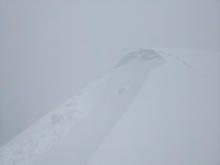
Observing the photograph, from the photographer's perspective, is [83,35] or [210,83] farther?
[83,35]

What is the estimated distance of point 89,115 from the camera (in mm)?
3285

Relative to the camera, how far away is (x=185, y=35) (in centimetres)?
1055

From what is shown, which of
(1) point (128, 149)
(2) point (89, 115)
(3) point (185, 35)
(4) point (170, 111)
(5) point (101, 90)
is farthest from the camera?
(3) point (185, 35)

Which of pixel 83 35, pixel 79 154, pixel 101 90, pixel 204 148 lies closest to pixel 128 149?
pixel 79 154

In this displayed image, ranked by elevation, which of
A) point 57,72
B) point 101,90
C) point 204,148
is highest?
point 57,72

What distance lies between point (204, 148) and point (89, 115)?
51.0 inches

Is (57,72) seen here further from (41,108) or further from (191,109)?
(191,109)

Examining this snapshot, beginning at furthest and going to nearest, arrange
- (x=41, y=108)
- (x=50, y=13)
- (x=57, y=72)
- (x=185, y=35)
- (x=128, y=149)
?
(x=50, y=13)
(x=57, y=72)
(x=185, y=35)
(x=41, y=108)
(x=128, y=149)

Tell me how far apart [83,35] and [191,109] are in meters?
9.86

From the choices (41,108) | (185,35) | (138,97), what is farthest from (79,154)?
(185,35)

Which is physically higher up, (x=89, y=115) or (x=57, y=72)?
(x=57, y=72)

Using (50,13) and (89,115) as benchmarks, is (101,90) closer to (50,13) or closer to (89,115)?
(89,115)

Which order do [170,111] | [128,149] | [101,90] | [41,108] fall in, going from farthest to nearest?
[41,108] → [101,90] → [170,111] → [128,149]

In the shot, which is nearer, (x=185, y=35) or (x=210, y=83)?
(x=210, y=83)
